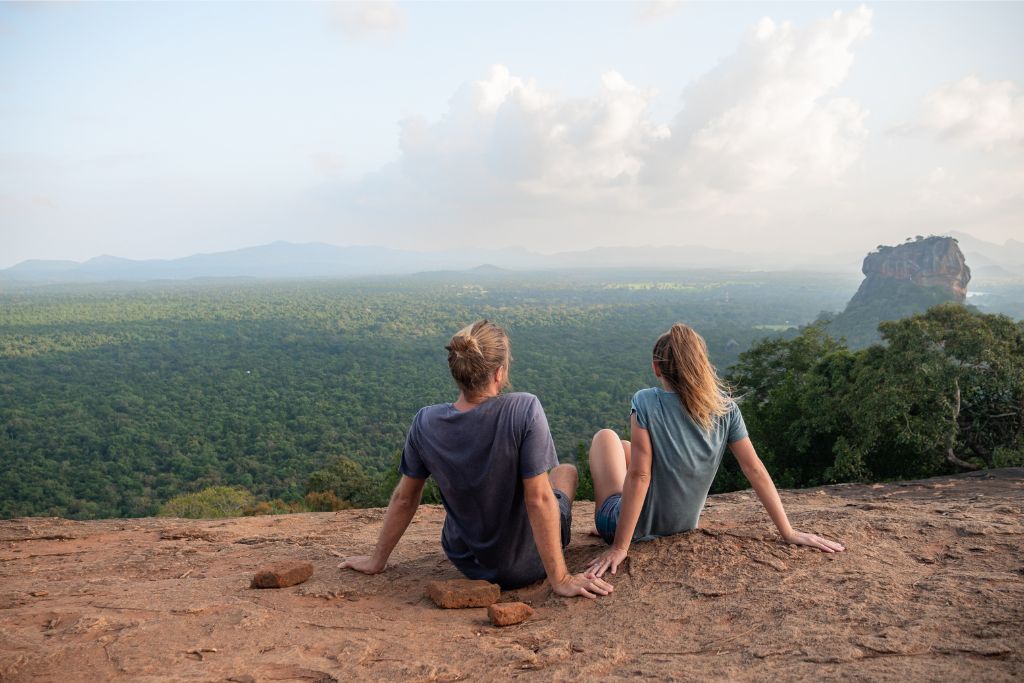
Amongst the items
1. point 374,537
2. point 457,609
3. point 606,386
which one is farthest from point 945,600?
point 606,386

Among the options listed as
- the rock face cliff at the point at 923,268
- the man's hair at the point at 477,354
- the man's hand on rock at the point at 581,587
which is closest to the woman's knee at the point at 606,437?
the man's hand on rock at the point at 581,587

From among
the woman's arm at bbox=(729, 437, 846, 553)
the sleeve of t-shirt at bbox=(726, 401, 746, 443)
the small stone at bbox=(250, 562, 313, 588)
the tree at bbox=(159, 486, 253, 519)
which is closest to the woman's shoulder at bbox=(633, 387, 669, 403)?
the sleeve of t-shirt at bbox=(726, 401, 746, 443)

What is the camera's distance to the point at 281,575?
3.71m

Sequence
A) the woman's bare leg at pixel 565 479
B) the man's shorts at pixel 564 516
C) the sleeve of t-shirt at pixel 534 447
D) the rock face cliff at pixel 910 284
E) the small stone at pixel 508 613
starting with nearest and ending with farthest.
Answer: the small stone at pixel 508 613
the sleeve of t-shirt at pixel 534 447
the man's shorts at pixel 564 516
the woman's bare leg at pixel 565 479
the rock face cliff at pixel 910 284

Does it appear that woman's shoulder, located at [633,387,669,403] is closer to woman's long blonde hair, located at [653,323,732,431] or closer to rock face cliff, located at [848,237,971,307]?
woman's long blonde hair, located at [653,323,732,431]

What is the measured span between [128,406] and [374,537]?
161ft

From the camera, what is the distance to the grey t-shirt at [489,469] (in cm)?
314

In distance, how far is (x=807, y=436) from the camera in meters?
15.0

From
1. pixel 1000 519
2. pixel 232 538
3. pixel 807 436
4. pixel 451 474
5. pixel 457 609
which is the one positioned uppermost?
pixel 451 474

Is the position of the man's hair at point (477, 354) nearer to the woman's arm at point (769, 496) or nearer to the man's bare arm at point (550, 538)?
the man's bare arm at point (550, 538)

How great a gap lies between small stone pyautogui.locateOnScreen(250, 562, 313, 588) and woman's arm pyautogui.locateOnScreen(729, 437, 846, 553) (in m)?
2.63

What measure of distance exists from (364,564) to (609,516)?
5.15 feet

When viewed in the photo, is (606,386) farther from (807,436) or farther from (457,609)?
(457,609)

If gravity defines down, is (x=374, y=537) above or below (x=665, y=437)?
below
